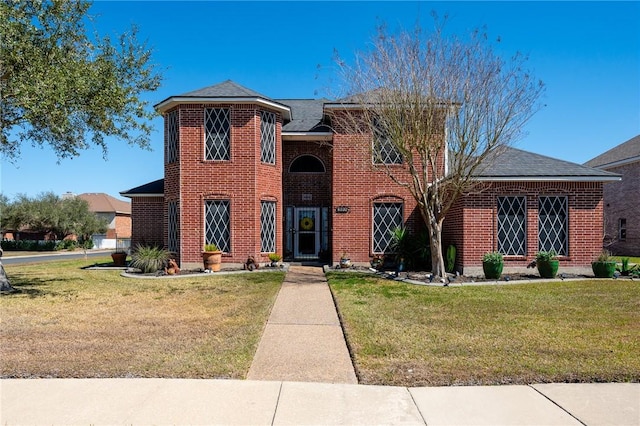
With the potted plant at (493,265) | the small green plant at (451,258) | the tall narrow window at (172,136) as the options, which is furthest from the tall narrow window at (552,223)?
the tall narrow window at (172,136)

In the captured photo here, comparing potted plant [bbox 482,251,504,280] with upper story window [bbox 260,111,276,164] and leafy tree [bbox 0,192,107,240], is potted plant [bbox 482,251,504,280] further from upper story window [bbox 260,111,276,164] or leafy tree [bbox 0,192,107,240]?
leafy tree [bbox 0,192,107,240]

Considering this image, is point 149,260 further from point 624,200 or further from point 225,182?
point 624,200

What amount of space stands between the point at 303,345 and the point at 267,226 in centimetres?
1062

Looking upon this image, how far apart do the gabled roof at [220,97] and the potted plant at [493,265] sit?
906cm

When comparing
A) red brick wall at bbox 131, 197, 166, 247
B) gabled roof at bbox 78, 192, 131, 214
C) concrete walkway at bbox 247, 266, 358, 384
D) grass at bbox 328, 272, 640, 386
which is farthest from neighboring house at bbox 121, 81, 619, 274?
gabled roof at bbox 78, 192, 131, 214

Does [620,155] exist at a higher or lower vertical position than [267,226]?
higher

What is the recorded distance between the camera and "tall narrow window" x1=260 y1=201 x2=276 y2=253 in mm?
16484

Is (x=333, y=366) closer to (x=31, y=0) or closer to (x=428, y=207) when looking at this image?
(x=428, y=207)

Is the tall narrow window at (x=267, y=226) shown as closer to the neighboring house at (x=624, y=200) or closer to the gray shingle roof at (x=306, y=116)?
the gray shingle roof at (x=306, y=116)

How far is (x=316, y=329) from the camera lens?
7273 mm

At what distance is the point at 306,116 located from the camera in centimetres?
1967

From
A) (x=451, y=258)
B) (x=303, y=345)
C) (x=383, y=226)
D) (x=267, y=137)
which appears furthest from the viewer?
(x=267, y=137)

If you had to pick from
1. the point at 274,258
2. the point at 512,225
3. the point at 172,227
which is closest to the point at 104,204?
the point at 172,227

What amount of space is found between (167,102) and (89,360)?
12538 millimetres
